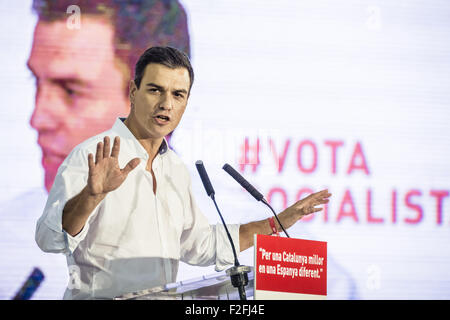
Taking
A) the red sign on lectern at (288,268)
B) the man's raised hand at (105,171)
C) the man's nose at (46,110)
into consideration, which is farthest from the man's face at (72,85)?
the red sign on lectern at (288,268)

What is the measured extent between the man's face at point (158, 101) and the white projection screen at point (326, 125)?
11.1 inches

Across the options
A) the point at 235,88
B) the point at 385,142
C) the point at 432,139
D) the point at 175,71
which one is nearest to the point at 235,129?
the point at 235,88

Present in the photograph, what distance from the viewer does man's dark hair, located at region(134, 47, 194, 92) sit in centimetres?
333

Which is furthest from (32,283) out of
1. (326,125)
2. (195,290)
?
(326,125)

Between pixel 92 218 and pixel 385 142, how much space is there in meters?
1.78

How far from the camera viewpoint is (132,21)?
3598 mm

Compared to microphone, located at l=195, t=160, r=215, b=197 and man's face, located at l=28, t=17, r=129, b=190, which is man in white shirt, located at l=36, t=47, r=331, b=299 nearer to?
man's face, located at l=28, t=17, r=129, b=190

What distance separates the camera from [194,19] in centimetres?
368

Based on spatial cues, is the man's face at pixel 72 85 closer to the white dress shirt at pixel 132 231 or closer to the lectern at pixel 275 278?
the white dress shirt at pixel 132 231

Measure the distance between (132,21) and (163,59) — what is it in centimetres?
42
